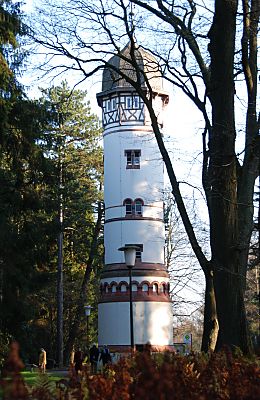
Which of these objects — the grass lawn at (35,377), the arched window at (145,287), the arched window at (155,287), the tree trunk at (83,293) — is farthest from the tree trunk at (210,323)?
the tree trunk at (83,293)

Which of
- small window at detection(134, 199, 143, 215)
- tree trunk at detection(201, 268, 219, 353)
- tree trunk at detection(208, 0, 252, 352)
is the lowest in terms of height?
tree trunk at detection(201, 268, 219, 353)

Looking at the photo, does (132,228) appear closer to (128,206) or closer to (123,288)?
(128,206)

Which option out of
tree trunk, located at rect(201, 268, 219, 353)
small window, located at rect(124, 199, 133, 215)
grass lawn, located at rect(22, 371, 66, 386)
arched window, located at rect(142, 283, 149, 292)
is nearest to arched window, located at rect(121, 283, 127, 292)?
arched window, located at rect(142, 283, 149, 292)

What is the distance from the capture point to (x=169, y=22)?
14555mm

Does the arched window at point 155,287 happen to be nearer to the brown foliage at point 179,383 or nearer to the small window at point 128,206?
the small window at point 128,206

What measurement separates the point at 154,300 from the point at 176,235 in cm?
931

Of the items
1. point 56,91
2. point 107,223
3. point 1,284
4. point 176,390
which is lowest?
point 176,390

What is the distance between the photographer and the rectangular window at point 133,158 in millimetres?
38438

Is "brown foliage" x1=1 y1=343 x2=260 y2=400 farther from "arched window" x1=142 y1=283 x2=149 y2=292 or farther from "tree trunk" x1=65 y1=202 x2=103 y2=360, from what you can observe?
"tree trunk" x1=65 y1=202 x2=103 y2=360

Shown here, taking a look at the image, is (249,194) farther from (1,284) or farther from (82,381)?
(1,284)

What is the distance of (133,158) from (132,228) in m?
4.12

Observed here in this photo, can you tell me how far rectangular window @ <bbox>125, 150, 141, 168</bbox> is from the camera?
3844cm

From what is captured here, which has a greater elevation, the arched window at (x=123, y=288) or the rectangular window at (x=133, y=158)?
the rectangular window at (x=133, y=158)

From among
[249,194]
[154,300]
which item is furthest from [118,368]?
[154,300]
